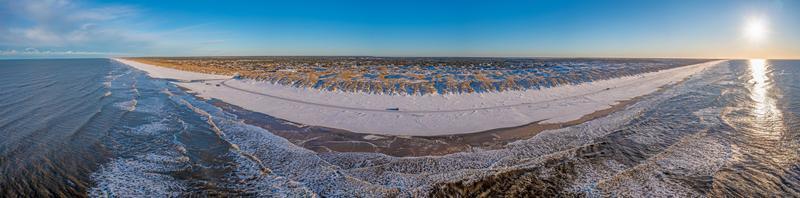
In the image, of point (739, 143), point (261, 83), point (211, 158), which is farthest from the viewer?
point (261, 83)

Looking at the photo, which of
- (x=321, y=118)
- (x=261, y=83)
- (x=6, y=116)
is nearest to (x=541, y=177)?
(x=321, y=118)

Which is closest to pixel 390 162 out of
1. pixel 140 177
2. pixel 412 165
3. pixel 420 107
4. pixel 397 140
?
pixel 412 165

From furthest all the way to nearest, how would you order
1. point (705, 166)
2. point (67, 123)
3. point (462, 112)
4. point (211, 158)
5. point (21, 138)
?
point (462, 112) → point (67, 123) → point (21, 138) → point (211, 158) → point (705, 166)

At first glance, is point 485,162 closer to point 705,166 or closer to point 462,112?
point 705,166

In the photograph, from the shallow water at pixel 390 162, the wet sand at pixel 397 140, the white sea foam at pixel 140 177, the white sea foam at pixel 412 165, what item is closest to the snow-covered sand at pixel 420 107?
the wet sand at pixel 397 140

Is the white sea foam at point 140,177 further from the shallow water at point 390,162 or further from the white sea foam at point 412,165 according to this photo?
the white sea foam at point 412,165

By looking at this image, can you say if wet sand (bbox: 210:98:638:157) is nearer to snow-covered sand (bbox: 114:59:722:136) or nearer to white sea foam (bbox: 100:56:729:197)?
white sea foam (bbox: 100:56:729:197)
